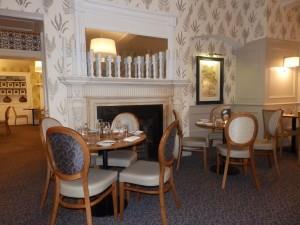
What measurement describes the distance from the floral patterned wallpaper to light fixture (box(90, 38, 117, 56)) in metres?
0.33

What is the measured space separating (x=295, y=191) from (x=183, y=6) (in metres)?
3.51

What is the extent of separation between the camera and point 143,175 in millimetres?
2092

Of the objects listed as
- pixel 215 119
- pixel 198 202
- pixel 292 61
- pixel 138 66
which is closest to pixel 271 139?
pixel 215 119

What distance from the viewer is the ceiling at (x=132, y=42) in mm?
3553

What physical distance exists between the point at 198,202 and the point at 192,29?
10.5ft

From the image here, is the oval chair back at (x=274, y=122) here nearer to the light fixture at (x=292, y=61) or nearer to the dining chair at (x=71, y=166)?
the light fixture at (x=292, y=61)

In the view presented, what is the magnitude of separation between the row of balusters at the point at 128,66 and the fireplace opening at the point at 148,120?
0.56 meters

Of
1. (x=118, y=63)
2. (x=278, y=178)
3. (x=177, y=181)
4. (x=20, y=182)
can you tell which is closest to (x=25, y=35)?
(x=118, y=63)

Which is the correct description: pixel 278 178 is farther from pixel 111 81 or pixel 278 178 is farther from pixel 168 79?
pixel 111 81

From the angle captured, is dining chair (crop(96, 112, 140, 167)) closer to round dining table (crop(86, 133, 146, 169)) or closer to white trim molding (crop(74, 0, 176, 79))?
round dining table (crop(86, 133, 146, 169))

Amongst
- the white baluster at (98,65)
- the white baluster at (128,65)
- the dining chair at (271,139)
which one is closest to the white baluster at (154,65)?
the white baluster at (128,65)

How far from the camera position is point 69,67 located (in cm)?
337

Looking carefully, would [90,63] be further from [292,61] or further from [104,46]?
[292,61]

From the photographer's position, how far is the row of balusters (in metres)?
3.52
